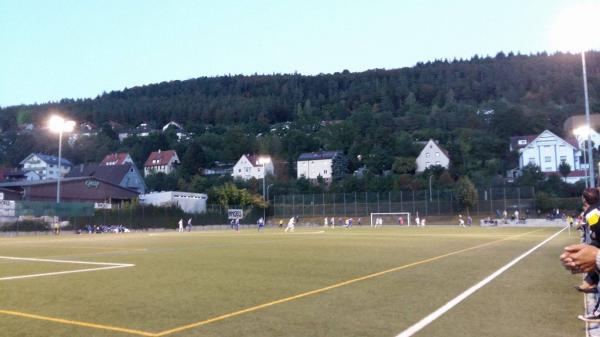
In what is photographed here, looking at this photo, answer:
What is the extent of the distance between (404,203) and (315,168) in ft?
168

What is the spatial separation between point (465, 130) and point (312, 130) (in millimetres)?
57636

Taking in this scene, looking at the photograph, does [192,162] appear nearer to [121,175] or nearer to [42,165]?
[121,175]

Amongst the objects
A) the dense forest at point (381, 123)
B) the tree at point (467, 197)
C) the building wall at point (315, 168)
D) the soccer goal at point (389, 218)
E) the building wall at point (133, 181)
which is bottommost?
the soccer goal at point (389, 218)

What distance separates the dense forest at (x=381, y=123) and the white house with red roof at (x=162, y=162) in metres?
6.38

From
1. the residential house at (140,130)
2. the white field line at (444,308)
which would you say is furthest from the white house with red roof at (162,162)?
the white field line at (444,308)

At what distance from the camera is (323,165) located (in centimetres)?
12294

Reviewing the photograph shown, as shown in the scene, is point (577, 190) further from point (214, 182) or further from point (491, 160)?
point (214, 182)

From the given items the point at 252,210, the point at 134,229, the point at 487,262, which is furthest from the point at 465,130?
the point at 487,262

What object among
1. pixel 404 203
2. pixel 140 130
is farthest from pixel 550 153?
pixel 140 130

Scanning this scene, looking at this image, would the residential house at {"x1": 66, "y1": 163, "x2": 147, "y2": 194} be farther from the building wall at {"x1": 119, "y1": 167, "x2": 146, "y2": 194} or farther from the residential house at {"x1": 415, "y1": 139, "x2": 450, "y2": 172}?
the residential house at {"x1": 415, "y1": 139, "x2": 450, "y2": 172}

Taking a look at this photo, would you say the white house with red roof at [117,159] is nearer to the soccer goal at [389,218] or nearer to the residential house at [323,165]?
the residential house at [323,165]

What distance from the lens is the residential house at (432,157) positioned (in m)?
110

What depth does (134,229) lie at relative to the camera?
180ft

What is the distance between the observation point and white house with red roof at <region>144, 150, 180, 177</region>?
137m
